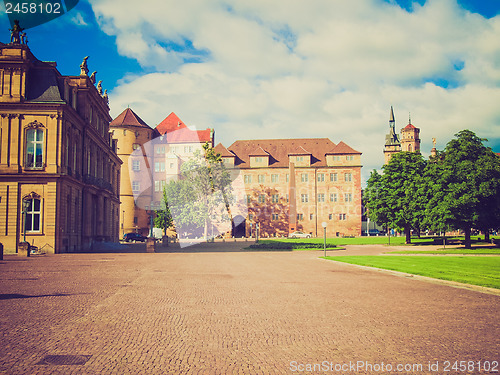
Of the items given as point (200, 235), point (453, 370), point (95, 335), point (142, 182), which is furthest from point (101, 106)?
point (453, 370)

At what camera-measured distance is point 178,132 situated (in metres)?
109

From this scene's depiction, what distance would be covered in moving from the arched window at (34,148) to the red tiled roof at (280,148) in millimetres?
59739

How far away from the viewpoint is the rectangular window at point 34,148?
37.4 m

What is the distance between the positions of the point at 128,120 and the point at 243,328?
91.9 metres

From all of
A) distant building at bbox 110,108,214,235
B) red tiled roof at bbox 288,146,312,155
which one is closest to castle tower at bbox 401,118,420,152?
red tiled roof at bbox 288,146,312,155

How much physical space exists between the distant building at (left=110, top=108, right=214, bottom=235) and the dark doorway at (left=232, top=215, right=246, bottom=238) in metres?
17.0

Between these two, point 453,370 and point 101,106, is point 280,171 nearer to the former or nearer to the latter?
point 101,106

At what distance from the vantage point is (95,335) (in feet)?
25.5

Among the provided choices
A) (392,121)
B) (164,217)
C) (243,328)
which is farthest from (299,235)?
(392,121)

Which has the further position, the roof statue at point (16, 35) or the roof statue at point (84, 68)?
the roof statue at point (84, 68)

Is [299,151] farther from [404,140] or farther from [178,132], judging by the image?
[404,140]

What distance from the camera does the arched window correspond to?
37406mm

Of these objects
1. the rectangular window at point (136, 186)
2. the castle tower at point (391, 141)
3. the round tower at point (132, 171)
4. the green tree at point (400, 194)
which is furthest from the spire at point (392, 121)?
the green tree at point (400, 194)

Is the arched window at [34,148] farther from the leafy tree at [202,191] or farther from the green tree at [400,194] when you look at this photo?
the green tree at [400,194]
